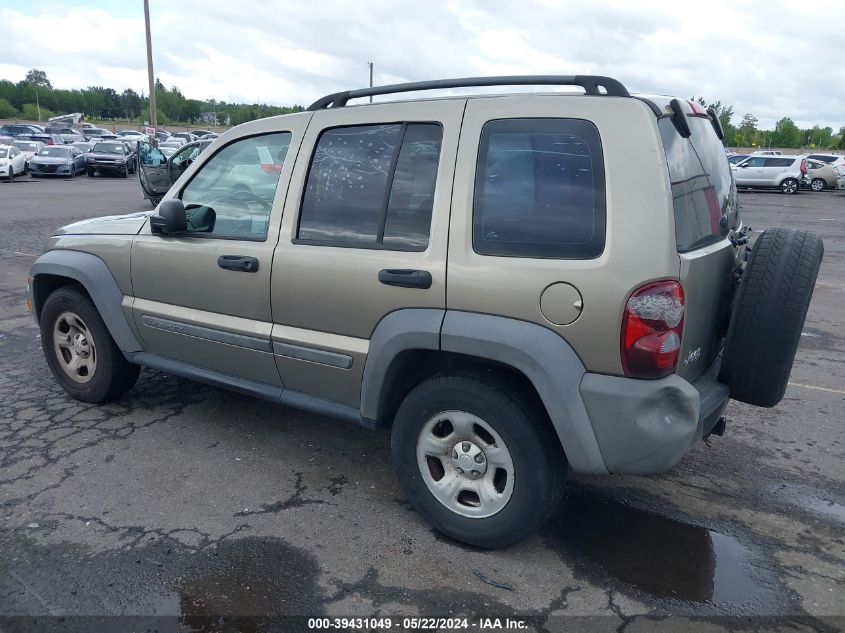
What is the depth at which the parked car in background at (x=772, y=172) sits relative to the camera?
28.6 meters

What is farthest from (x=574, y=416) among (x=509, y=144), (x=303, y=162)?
(x=303, y=162)

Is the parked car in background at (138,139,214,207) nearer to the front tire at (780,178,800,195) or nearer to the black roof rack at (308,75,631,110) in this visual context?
the black roof rack at (308,75,631,110)

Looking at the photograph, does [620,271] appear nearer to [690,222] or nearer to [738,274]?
[690,222]

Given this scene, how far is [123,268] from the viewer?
4203 mm

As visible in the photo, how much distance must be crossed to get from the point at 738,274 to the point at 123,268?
11.3ft

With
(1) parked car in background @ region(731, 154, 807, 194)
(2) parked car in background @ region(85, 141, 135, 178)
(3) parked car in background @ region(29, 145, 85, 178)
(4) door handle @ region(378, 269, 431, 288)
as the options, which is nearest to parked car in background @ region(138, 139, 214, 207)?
(3) parked car in background @ region(29, 145, 85, 178)

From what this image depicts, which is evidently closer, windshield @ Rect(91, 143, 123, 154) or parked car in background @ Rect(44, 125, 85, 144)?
windshield @ Rect(91, 143, 123, 154)

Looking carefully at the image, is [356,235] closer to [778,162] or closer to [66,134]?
[778,162]

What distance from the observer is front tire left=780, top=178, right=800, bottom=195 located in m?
28.6

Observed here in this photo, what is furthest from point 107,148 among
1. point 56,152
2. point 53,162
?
point 53,162

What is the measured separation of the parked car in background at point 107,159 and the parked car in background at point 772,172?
25.7m

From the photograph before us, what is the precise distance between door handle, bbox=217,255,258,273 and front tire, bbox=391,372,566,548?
3.59ft

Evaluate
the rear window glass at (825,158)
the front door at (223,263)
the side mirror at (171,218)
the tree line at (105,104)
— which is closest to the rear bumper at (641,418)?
the front door at (223,263)

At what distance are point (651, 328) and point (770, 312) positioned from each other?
702 mm
